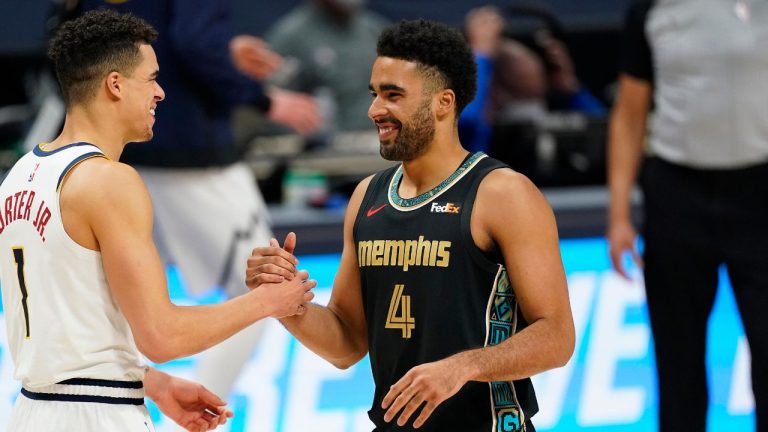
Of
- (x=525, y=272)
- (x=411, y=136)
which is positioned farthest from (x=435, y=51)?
(x=525, y=272)

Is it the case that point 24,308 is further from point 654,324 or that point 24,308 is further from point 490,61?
point 490,61

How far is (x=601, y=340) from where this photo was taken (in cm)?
543

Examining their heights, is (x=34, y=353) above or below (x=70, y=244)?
below

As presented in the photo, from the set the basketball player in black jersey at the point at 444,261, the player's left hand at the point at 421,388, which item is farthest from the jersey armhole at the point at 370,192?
the player's left hand at the point at 421,388

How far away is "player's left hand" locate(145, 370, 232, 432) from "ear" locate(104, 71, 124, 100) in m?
0.77

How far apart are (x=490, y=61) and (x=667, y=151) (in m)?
2.35

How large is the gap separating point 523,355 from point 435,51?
35.4 inches

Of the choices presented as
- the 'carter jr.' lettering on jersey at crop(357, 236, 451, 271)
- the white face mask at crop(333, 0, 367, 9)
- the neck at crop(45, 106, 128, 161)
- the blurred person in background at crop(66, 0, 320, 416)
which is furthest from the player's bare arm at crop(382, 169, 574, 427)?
the white face mask at crop(333, 0, 367, 9)

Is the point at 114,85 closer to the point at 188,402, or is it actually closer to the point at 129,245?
the point at 129,245

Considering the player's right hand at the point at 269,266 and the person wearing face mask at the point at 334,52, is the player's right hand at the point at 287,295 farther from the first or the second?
the person wearing face mask at the point at 334,52

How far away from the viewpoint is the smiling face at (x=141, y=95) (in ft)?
10.3

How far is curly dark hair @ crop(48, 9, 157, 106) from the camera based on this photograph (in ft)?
10.2

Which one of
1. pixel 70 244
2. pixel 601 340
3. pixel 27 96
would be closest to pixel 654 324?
pixel 601 340

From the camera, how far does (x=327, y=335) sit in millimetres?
3510
